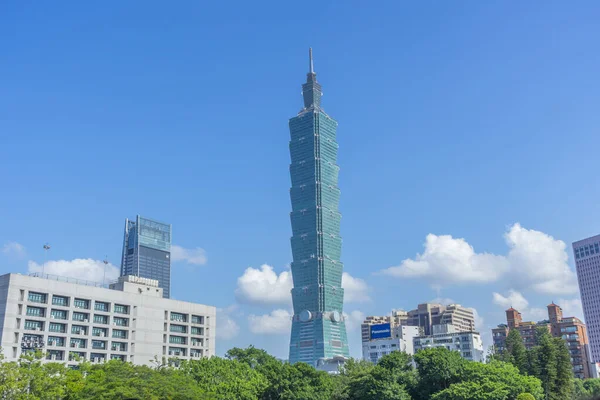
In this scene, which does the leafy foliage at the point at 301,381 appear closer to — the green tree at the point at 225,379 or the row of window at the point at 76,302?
the green tree at the point at 225,379

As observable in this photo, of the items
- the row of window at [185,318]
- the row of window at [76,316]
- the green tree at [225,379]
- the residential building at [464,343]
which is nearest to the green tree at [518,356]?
the green tree at [225,379]

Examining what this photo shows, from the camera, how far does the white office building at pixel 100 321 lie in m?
Result: 89.9

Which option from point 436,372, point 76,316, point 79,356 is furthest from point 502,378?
point 76,316

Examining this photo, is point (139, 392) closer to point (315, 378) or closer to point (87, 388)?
point (87, 388)

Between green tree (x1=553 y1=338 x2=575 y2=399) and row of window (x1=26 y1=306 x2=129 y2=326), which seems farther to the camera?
green tree (x1=553 y1=338 x2=575 y2=399)

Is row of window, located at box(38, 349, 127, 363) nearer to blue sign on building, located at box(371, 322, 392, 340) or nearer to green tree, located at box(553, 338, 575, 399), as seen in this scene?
green tree, located at box(553, 338, 575, 399)

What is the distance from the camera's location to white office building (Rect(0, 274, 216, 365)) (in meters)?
89.9

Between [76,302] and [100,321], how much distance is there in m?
5.54

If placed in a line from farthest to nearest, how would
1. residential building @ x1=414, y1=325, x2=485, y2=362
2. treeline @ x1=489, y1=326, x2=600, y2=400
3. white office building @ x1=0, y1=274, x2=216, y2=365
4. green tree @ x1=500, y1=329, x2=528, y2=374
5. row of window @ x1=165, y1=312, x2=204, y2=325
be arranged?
1. residential building @ x1=414, y1=325, x2=485, y2=362
2. row of window @ x1=165, y1=312, x2=204, y2=325
3. green tree @ x1=500, y1=329, x2=528, y2=374
4. treeline @ x1=489, y1=326, x2=600, y2=400
5. white office building @ x1=0, y1=274, x2=216, y2=365

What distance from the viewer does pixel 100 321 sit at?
101 meters

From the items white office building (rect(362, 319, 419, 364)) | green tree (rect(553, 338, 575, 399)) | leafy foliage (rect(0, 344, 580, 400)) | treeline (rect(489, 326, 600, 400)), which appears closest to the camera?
leafy foliage (rect(0, 344, 580, 400))

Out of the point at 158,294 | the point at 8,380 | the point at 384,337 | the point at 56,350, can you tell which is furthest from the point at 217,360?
the point at 384,337

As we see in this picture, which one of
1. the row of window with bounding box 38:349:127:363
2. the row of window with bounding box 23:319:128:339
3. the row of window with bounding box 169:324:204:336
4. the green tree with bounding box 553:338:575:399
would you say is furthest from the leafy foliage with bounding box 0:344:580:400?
the row of window with bounding box 169:324:204:336

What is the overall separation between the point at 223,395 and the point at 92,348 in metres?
42.8
